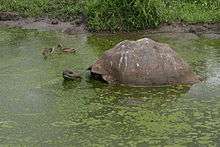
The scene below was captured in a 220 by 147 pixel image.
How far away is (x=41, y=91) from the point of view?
734 cm

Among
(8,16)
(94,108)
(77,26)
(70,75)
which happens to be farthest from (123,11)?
(94,108)

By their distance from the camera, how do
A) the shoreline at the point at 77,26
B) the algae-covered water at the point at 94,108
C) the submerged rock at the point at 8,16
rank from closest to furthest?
the algae-covered water at the point at 94,108, the shoreline at the point at 77,26, the submerged rock at the point at 8,16

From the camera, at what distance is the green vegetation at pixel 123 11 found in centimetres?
1164

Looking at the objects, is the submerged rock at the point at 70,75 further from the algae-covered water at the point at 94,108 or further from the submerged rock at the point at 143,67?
the submerged rock at the point at 143,67

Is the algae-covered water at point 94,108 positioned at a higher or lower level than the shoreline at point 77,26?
lower

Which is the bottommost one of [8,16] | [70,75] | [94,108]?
[94,108]

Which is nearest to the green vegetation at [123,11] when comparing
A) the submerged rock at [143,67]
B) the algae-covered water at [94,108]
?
the algae-covered water at [94,108]

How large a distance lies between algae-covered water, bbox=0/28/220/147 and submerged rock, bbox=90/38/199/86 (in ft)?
0.58

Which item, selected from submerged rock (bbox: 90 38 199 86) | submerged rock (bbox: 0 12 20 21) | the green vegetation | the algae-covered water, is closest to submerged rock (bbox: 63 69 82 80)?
the algae-covered water

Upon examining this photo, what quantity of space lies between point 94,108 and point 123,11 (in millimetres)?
5403

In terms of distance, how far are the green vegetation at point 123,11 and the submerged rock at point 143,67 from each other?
12.1 feet

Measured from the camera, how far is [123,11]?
1177 cm

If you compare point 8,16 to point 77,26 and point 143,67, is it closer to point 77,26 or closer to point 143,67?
point 77,26

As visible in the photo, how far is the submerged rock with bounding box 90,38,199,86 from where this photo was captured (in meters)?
7.61
